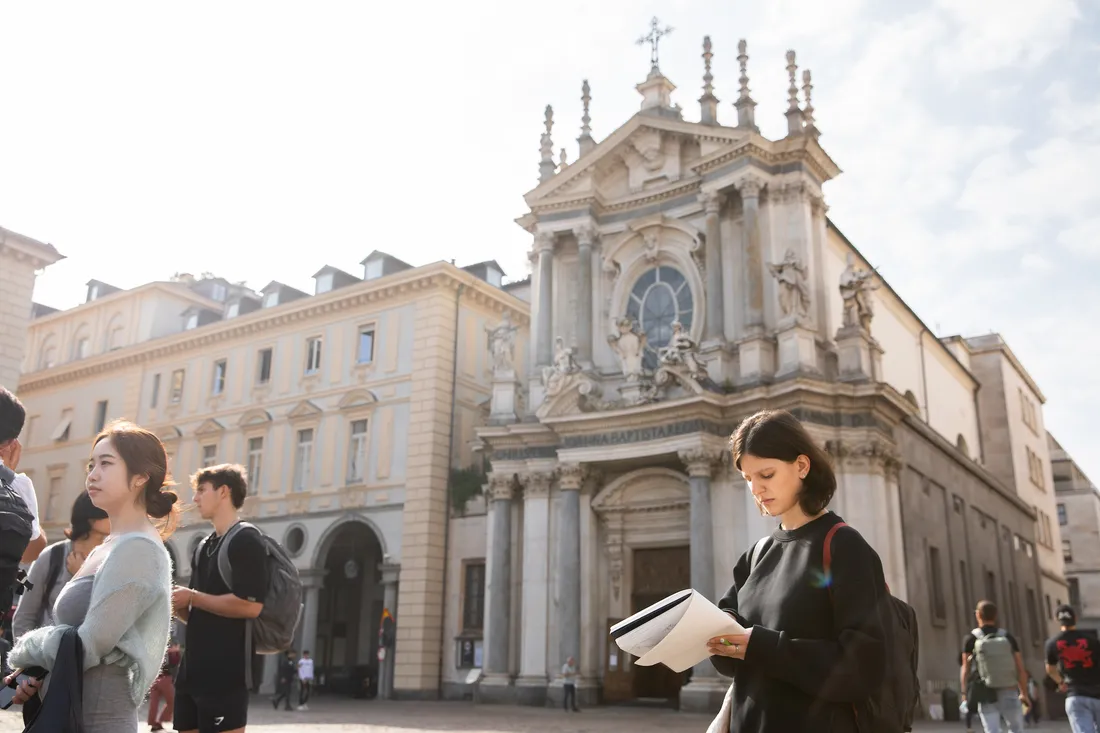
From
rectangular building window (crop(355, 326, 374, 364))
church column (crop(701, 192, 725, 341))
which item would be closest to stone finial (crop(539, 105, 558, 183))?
church column (crop(701, 192, 725, 341))

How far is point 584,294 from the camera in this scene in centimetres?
2778

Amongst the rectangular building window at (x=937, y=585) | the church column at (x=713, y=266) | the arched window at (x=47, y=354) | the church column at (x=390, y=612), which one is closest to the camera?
the church column at (x=713, y=266)

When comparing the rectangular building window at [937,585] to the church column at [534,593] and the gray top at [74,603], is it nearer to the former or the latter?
the church column at [534,593]

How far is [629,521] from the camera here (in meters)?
25.5

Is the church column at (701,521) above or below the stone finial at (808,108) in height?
below

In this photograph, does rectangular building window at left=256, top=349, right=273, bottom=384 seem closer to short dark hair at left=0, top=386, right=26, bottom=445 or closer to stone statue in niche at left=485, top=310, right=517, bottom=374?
stone statue in niche at left=485, top=310, right=517, bottom=374

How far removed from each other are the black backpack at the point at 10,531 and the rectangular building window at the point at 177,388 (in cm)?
3560

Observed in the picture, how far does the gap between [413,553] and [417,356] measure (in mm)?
6249

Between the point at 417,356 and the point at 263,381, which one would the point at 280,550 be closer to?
the point at 417,356

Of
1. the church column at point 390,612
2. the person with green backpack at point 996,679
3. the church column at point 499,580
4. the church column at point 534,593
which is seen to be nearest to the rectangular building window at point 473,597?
the church column at point 390,612

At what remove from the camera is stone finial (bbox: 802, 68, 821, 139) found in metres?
25.9

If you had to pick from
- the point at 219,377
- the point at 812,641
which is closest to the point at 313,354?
the point at 219,377

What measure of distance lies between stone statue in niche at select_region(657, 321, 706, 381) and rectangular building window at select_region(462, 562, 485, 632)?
9239mm

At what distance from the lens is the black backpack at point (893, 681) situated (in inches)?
134
